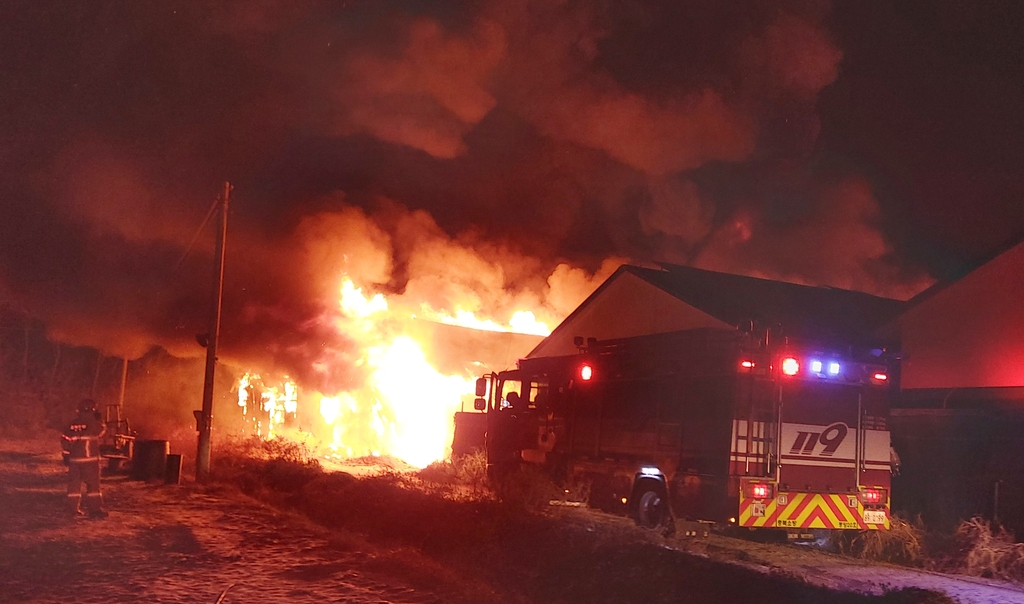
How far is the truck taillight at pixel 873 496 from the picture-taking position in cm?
995

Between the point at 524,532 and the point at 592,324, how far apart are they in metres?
11.0

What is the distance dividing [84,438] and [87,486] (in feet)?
2.33

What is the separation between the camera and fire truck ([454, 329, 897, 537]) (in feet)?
31.0

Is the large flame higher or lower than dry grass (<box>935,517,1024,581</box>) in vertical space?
higher

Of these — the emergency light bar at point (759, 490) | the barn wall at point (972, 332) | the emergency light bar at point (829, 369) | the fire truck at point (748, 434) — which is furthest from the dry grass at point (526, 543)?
the barn wall at point (972, 332)

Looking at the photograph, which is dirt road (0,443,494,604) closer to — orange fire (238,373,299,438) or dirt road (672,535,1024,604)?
dirt road (672,535,1024,604)

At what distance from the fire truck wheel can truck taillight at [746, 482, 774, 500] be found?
131 centimetres

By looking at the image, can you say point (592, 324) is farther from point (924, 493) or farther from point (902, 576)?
point (902, 576)

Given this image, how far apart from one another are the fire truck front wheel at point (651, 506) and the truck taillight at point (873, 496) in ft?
7.72

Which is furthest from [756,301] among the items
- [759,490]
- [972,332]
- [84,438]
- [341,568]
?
[84,438]

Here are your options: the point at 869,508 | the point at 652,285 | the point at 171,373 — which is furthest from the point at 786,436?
the point at 171,373

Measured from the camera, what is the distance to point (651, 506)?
34.8ft

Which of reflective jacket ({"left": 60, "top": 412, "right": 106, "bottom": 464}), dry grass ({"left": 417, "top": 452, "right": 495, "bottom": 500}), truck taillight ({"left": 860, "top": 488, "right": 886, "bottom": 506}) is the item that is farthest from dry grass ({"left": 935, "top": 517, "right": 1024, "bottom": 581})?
reflective jacket ({"left": 60, "top": 412, "right": 106, "bottom": 464})

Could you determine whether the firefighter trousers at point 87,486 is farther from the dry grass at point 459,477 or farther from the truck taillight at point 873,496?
the truck taillight at point 873,496
